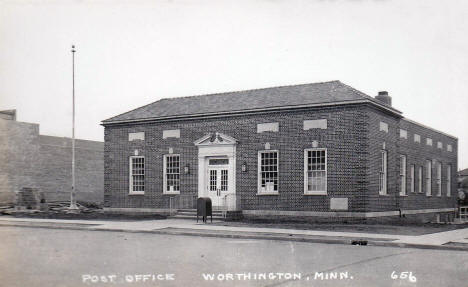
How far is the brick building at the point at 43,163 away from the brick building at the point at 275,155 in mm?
11773

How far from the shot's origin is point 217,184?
89.7 feet

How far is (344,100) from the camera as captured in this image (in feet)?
78.0

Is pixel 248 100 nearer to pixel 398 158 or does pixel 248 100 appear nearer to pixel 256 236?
pixel 398 158

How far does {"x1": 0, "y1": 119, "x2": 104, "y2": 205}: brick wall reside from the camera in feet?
129

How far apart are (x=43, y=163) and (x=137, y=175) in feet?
51.2

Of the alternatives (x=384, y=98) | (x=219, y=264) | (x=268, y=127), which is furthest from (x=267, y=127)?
(x=219, y=264)

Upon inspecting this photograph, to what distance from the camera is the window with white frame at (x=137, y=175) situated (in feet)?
98.3

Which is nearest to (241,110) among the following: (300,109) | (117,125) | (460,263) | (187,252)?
(300,109)

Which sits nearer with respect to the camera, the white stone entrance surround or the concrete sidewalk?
the concrete sidewalk

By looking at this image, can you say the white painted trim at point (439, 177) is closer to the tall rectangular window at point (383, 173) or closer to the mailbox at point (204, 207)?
the tall rectangular window at point (383, 173)

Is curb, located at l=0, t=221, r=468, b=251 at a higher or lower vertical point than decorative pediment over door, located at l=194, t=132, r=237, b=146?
lower

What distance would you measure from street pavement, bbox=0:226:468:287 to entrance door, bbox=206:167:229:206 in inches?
404

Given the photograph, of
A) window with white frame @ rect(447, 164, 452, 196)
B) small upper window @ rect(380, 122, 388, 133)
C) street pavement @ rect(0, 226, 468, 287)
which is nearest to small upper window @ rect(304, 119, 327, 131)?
small upper window @ rect(380, 122, 388, 133)

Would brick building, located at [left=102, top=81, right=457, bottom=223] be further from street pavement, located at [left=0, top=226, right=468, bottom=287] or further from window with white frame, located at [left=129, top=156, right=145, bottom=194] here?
street pavement, located at [left=0, top=226, right=468, bottom=287]
